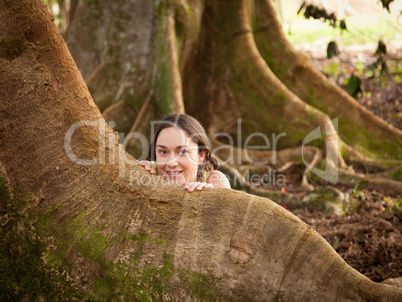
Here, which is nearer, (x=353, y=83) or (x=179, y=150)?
(x=179, y=150)

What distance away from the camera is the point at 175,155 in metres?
3.30

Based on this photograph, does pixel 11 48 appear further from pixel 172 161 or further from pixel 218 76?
pixel 218 76

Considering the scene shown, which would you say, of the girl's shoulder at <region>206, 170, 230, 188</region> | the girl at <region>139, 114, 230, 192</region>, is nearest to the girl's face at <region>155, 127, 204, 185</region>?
the girl at <region>139, 114, 230, 192</region>

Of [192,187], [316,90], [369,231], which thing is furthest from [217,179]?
[316,90]

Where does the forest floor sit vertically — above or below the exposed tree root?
below

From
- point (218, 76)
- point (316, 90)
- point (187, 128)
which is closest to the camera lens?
point (187, 128)

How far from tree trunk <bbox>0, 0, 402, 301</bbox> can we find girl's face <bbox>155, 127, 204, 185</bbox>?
2.84 feet

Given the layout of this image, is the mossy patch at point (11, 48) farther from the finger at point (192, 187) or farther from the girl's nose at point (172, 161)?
the girl's nose at point (172, 161)

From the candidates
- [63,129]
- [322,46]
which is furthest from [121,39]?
[322,46]

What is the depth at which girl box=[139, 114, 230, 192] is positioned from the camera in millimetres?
3299

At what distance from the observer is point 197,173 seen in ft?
12.1

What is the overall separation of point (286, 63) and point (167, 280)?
5.10 meters

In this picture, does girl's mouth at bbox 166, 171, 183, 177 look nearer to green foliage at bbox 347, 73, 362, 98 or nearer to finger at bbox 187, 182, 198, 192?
finger at bbox 187, 182, 198, 192

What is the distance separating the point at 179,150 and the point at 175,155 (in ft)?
0.17
